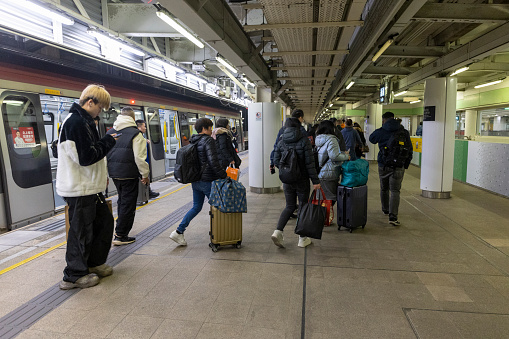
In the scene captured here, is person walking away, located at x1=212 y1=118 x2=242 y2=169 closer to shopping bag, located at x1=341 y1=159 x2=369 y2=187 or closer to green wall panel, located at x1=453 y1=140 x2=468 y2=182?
shopping bag, located at x1=341 y1=159 x2=369 y2=187

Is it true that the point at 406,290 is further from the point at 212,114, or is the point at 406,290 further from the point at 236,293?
the point at 212,114

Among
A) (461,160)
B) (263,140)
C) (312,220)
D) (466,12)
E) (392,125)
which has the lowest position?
(312,220)

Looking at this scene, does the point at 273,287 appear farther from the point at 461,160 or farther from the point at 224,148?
the point at 461,160

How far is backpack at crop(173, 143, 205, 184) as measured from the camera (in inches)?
155

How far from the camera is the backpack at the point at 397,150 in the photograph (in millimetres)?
4883

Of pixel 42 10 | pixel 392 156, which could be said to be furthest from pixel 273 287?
pixel 42 10

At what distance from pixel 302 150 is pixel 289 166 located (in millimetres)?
247

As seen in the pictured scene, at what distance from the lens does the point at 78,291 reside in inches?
122

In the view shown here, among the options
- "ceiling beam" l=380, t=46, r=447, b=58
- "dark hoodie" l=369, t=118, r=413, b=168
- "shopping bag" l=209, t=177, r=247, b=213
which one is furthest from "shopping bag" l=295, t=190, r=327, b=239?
"ceiling beam" l=380, t=46, r=447, b=58

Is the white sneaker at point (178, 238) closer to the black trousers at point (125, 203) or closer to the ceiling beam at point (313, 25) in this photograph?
the black trousers at point (125, 203)

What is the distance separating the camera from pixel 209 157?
12.8 feet

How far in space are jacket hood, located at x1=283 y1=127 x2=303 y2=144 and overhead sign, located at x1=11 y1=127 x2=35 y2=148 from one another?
3854 millimetres

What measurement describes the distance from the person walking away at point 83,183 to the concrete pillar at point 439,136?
6348mm

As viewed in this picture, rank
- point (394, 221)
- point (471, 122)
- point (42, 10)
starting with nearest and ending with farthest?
point (42, 10) < point (394, 221) < point (471, 122)
